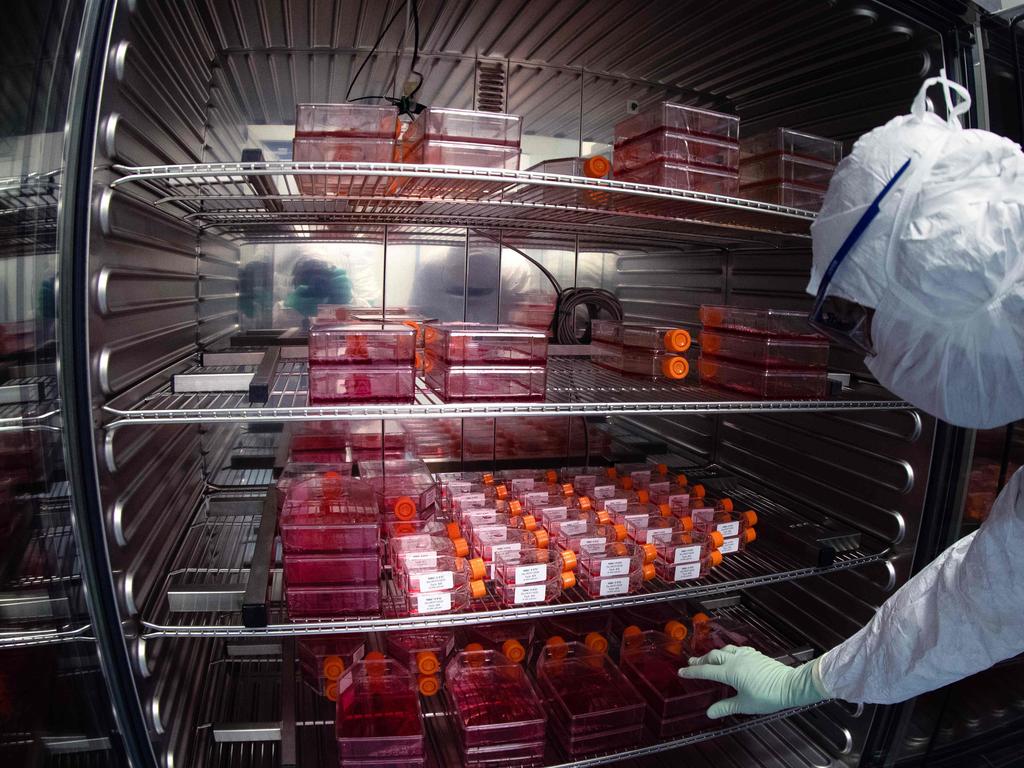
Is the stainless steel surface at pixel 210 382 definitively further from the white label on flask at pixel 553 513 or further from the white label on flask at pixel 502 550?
the white label on flask at pixel 553 513

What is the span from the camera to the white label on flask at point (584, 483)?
212 cm

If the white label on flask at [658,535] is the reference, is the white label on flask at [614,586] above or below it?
below

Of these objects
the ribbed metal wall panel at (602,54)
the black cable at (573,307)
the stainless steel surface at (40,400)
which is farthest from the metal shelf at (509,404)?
the ribbed metal wall panel at (602,54)

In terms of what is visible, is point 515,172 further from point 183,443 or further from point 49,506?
point 183,443

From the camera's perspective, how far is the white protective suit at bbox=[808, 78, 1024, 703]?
1027mm

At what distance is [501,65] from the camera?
225 centimetres

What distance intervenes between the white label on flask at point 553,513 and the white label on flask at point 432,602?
42cm

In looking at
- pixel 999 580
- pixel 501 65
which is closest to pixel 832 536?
pixel 999 580

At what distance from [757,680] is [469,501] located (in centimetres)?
93

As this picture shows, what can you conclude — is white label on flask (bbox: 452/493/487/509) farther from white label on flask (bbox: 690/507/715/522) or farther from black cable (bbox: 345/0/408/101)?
black cable (bbox: 345/0/408/101)

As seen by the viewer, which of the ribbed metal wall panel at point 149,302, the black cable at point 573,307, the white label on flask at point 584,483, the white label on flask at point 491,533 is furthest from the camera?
the black cable at point 573,307

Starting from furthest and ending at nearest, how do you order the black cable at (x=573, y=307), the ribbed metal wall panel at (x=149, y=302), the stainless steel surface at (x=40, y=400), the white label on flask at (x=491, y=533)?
the black cable at (x=573, y=307)
the white label on flask at (x=491, y=533)
the ribbed metal wall panel at (x=149, y=302)
the stainless steel surface at (x=40, y=400)

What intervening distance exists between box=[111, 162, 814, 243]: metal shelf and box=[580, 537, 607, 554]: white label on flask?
896mm

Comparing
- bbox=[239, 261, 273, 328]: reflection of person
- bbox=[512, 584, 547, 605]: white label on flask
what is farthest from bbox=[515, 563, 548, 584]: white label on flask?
bbox=[239, 261, 273, 328]: reflection of person
